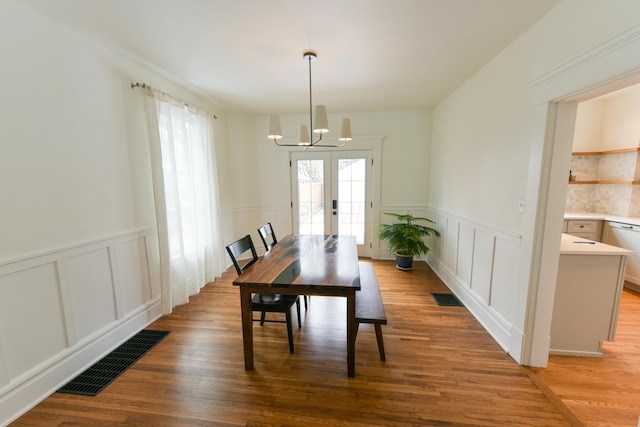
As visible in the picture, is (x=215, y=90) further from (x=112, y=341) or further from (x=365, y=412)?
(x=365, y=412)

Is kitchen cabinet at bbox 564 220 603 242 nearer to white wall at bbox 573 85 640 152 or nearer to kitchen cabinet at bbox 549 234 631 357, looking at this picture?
white wall at bbox 573 85 640 152

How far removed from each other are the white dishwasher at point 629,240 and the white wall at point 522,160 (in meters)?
2.07

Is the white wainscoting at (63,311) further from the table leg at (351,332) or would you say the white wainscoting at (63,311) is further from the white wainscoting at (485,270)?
the white wainscoting at (485,270)

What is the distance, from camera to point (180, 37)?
204cm

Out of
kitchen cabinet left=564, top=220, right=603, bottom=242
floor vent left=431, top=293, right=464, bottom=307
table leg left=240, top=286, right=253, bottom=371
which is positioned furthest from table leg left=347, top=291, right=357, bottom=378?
kitchen cabinet left=564, top=220, right=603, bottom=242

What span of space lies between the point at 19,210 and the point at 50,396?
4.13ft

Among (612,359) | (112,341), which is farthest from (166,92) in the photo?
(612,359)

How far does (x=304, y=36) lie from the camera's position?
2.03 meters

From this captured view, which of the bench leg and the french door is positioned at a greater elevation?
the french door

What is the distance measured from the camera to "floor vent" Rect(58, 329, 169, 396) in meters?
1.81

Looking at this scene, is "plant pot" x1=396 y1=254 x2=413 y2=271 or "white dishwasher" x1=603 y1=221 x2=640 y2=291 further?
"plant pot" x1=396 y1=254 x2=413 y2=271

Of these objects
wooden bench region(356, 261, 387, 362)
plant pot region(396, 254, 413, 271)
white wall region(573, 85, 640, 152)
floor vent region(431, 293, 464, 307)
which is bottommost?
floor vent region(431, 293, 464, 307)

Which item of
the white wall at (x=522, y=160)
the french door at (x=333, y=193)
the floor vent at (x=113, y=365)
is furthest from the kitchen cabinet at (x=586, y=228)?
the floor vent at (x=113, y=365)

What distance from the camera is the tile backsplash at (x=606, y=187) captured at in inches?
135
